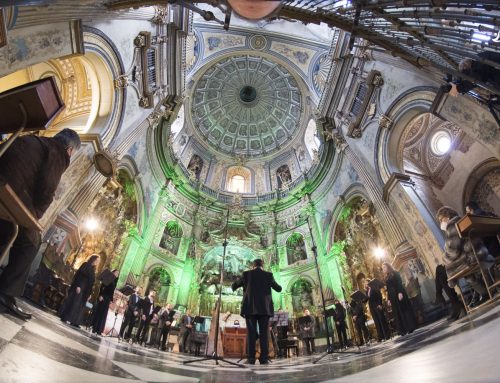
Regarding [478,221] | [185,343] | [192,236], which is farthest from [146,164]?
[478,221]

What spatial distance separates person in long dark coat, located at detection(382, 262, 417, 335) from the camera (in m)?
6.32

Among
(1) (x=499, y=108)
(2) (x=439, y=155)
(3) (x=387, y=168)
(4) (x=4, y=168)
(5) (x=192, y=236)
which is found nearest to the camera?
(4) (x=4, y=168)

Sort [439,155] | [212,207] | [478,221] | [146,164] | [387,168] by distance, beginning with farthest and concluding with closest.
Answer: [212,207] → [146,164] → [439,155] → [387,168] → [478,221]

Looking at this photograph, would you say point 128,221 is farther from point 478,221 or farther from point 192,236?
point 478,221

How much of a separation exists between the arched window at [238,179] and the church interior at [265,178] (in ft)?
0.36

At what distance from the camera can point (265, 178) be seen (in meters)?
20.8

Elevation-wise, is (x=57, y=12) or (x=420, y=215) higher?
(x=57, y=12)

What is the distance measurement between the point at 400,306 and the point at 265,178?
15.0m

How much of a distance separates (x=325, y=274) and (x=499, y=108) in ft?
35.6

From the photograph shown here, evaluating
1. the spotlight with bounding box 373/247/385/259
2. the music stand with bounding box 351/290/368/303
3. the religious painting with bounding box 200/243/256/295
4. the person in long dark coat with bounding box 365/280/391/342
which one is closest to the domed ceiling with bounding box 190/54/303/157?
the religious painting with bounding box 200/243/256/295

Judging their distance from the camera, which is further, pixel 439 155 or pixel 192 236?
pixel 192 236

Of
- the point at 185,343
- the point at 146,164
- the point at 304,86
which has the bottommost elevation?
the point at 185,343

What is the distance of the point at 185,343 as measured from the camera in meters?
10.5

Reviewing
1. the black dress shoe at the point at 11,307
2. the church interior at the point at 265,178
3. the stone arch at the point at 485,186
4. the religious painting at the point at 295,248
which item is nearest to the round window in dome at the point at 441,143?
the church interior at the point at 265,178
